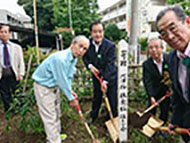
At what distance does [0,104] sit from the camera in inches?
159

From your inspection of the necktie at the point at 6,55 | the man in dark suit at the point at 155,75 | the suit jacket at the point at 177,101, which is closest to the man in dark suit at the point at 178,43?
the suit jacket at the point at 177,101

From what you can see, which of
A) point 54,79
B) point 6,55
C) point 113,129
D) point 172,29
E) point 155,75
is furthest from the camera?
point 6,55

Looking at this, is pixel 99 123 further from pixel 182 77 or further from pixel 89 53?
pixel 182 77

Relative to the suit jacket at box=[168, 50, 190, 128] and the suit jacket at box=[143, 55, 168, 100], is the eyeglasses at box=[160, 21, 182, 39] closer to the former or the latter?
the suit jacket at box=[168, 50, 190, 128]

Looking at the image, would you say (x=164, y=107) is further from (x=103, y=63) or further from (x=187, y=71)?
(x=187, y=71)

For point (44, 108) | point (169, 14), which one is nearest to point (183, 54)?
point (169, 14)

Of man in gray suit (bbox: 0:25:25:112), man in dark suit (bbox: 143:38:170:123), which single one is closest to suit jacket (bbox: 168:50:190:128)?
man in dark suit (bbox: 143:38:170:123)

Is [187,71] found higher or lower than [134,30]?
lower

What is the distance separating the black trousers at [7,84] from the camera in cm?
322

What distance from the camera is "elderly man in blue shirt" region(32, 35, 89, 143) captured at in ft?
6.68

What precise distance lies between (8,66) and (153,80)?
2.58 metres

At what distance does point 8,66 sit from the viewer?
3.21 meters

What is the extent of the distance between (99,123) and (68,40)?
585 inches

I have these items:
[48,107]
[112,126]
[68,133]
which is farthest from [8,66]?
[112,126]
